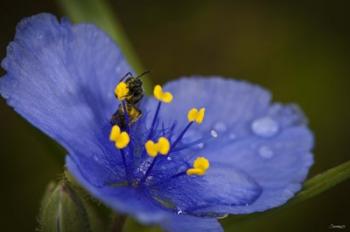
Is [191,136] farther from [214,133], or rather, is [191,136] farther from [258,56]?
[258,56]

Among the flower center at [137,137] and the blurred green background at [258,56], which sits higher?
the blurred green background at [258,56]

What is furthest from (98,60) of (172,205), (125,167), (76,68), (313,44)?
(313,44)

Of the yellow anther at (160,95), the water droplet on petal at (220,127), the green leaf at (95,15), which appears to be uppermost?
the green leaf at (95,15)

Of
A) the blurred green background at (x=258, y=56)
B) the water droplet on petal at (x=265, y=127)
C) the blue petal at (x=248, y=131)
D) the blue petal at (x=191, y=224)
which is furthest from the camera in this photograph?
the blurred green background at (x=258, y=56)

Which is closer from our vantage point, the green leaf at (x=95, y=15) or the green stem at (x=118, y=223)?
the green stem at (x=118, y=223)

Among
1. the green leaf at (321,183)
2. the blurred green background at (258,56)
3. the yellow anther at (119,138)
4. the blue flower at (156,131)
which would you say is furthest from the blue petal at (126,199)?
the blurred green background at (258,56)

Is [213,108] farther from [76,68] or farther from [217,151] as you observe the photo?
[76,68]

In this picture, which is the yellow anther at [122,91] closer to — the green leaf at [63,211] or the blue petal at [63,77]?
the blue petal at [63,77]

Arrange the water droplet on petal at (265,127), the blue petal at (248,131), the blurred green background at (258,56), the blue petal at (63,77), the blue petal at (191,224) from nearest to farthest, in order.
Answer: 1. the blue petal at (191,224)
2. the blue petal at (63,77)
3. the blue petal at (248,131)
4. the water droplet on petal at (265,127)
5. the blurred green background at (258,56)
